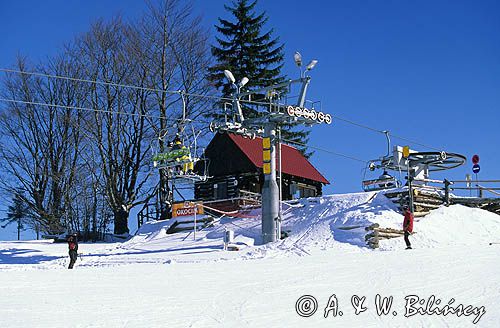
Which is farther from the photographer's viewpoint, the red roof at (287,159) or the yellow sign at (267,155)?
the red roof at (287,159)

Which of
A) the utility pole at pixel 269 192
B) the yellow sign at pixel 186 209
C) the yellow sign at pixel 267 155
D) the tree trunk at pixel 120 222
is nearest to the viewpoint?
the utility pole at pixel 269 192

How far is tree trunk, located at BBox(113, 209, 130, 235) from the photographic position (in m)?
43.2

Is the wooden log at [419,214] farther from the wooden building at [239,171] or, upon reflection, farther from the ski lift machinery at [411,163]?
the wooden building at [239,171]

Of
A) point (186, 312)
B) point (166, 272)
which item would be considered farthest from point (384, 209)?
point (186, 312)

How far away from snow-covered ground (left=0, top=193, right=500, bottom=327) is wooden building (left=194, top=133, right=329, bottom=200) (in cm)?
1156

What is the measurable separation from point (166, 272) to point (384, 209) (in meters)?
12.1

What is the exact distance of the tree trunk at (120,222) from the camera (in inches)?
1699

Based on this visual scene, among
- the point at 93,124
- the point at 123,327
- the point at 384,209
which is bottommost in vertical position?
the point at 123,327

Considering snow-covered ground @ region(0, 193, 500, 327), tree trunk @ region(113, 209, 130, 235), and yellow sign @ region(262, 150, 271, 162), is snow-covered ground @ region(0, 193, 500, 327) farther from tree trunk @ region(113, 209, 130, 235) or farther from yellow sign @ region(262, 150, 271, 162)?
tree trunk @ region(113, 209, 130, 235)

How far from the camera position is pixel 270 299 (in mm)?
12828

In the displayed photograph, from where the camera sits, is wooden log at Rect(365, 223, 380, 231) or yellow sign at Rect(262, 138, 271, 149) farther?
yellow sign at Rect(262, 138, 271, 149)

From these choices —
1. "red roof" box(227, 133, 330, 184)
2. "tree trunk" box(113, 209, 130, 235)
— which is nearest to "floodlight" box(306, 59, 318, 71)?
"red roof" box(227, 133, 330, 184)

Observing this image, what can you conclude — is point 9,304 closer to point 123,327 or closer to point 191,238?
point 123,327

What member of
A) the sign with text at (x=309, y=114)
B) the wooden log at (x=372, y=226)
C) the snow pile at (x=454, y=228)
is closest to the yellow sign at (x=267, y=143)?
the sign with text at (x=309, y=114)
